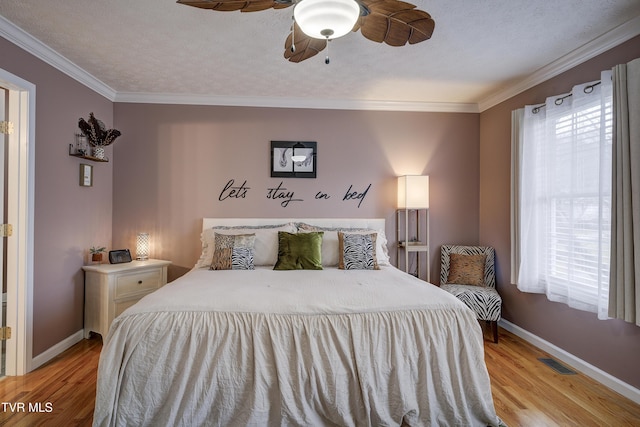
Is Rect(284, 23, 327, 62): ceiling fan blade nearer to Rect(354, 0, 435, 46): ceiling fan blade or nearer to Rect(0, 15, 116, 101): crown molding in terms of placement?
Rect(354, 0, 435, 46): ceiling fan blade

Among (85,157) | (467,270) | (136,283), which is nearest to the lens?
(85,157)

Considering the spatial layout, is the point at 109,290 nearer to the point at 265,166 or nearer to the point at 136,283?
the point at 136,283

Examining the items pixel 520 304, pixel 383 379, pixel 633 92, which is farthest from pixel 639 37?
pixel 383 379

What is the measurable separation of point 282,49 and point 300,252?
1.75m

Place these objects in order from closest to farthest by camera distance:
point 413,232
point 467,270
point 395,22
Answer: point 395,22
point 467,270
point 413,232

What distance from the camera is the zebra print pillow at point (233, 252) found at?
288 cm

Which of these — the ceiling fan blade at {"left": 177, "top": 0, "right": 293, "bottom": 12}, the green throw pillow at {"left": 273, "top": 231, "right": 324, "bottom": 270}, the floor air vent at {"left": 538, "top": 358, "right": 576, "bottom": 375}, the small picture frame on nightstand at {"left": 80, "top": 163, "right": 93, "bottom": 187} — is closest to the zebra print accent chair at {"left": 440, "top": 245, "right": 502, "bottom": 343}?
the floor air vent at {"left": 538, "top": 358, "right": 576, "bottom": 375}

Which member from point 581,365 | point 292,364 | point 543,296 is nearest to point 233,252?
point 292,364

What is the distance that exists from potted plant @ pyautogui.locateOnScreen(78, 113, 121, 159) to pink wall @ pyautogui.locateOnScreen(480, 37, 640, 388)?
4.09 metres

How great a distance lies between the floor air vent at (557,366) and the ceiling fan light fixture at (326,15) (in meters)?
2.97

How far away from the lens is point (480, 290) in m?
3.15

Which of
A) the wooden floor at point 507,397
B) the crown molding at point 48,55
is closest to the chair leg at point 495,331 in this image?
the wooden floor at point 507,397

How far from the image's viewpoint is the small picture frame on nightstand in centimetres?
302

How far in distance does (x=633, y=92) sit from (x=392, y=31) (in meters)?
1.66
